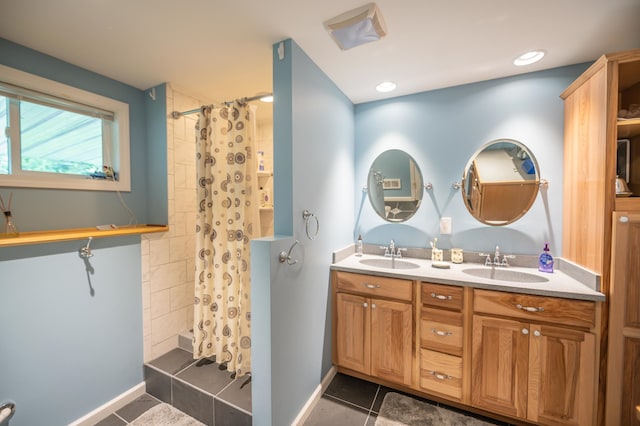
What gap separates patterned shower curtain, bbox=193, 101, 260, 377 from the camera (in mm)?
1686

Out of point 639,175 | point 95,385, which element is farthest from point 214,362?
point 639,175

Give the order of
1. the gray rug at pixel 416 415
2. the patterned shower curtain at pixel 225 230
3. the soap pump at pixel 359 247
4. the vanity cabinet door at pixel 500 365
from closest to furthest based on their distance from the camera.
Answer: the vanity cabinet door at pixel 500 365 < the gray rug at pixel 416 415 < the patterned shower curtain at pixel 225 230 < the soap pump at pixel 359 247

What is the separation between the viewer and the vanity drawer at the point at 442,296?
158 cm

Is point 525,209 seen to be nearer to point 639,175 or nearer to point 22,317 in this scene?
point 639,175

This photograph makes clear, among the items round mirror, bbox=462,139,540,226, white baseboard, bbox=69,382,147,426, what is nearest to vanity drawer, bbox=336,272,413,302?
round mirror, bbox=462,139,540,226

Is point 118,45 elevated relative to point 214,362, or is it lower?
elevated

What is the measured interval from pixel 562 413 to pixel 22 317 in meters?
2.98

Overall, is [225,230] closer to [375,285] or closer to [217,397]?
[217,397]

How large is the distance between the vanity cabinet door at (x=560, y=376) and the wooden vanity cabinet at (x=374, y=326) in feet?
2.19

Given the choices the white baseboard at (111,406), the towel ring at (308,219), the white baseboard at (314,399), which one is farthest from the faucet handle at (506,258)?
the white baseboard at (111,406)

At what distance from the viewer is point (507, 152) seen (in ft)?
6.31

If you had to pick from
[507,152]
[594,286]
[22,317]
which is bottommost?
[22,317]

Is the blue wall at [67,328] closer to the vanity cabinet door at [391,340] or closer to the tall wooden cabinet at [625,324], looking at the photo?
the vanity cabinet door at [391,340]

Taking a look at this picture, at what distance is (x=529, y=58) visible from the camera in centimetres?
164
